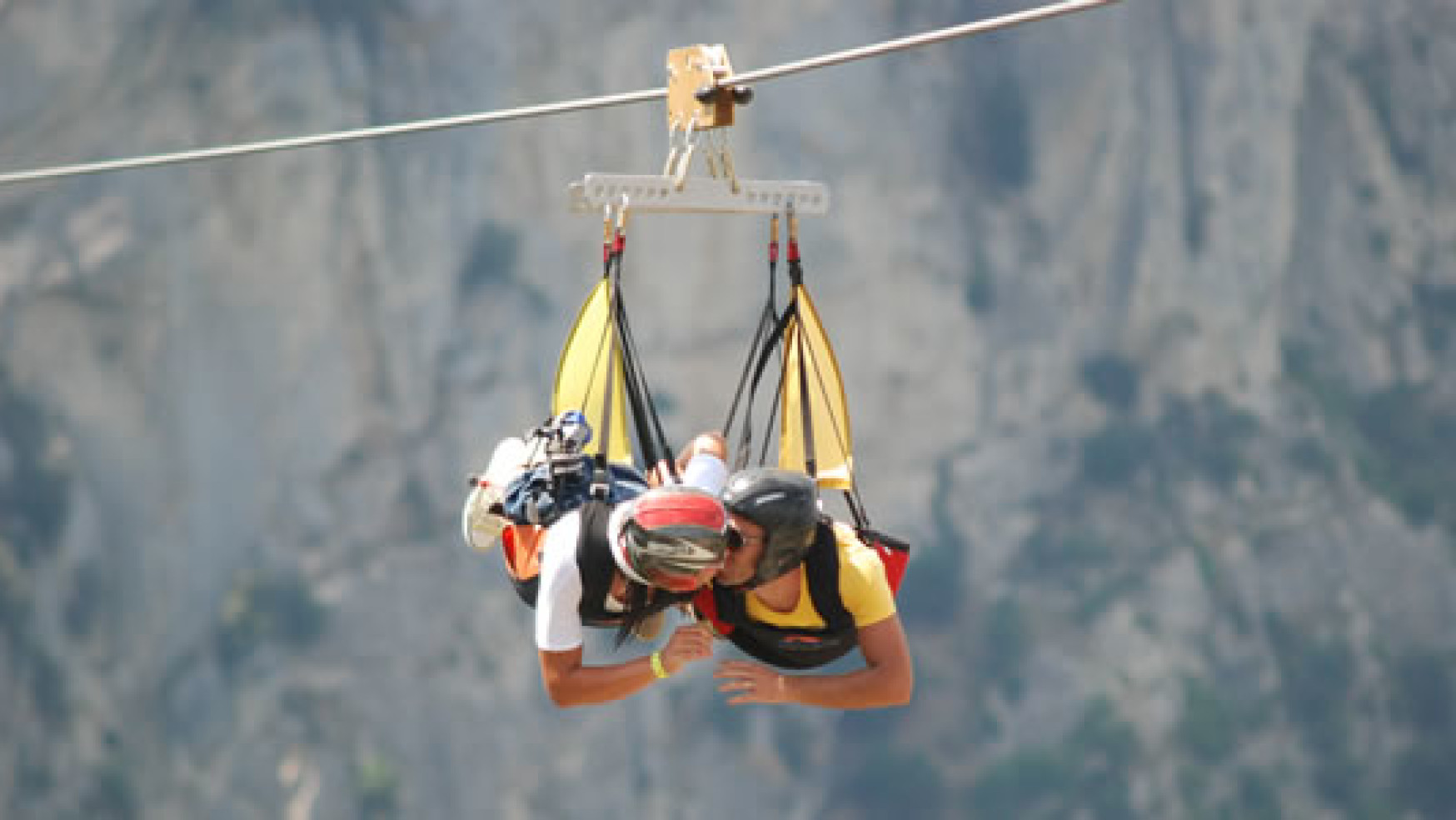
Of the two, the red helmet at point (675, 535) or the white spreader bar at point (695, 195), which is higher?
the white spreader bar at point (695, 195)

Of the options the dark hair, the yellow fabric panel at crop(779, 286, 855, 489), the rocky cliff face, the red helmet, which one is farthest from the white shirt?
the rocky cliff face

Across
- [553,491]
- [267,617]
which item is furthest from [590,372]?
[267,617]

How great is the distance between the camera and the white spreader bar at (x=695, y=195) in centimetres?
497

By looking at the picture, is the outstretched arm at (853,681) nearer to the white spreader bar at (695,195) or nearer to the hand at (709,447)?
the white spreader bar at (695,195)

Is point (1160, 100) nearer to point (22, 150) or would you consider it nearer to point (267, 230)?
point (267, 230)

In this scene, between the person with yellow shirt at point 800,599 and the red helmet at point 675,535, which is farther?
the person with yellow shirt at point 800,599

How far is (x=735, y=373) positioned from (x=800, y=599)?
1930 cm

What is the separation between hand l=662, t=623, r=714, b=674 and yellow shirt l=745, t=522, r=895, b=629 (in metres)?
0.22

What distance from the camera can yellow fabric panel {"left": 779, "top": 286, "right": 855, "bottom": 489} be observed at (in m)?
5.38

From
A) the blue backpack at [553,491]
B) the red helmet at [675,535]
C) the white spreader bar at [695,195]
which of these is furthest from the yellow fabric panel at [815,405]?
the red helmet at [675,535]

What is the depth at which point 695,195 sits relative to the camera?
5098mm

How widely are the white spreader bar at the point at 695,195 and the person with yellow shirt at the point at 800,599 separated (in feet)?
2.67

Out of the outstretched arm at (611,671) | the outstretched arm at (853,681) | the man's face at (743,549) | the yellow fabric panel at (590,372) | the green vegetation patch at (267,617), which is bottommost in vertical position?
the green vegetation patch at (267,617)

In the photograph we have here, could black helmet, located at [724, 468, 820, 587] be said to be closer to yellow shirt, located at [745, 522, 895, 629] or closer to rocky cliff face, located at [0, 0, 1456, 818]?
yellow shirt, located at [745, 522, 895, 629]
